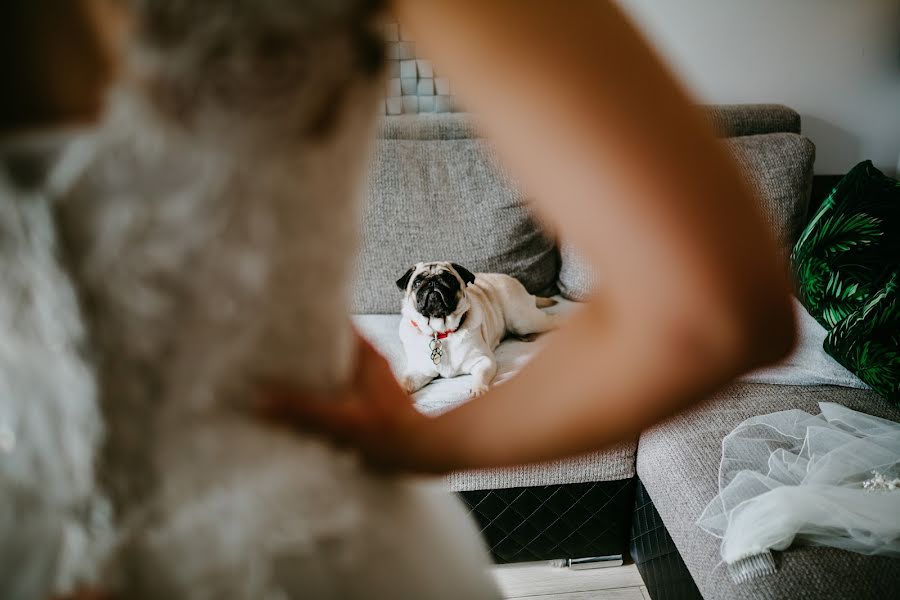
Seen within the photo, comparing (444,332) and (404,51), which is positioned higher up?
(404,51)

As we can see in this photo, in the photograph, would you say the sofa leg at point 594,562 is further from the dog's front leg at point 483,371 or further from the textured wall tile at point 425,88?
the textured wall tile at point 425,88

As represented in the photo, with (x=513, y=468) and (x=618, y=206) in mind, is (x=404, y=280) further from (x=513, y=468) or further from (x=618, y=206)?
(x=618, y=206)

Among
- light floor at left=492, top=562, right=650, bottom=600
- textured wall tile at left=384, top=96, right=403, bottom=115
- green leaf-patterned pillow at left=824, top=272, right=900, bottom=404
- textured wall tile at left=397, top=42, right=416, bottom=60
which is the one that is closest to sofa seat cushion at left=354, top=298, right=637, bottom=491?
light floor at left=492, top=562, right=650, bottom=600

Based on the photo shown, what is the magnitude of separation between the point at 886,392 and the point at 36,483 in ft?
5.93

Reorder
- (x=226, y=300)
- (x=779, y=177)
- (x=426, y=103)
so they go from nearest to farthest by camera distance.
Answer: (x=226, y=300)
(x=779, y=177)
(x=426, y=103)

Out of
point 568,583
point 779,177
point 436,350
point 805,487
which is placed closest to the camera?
point 805,487

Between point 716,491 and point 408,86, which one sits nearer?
point 716,491

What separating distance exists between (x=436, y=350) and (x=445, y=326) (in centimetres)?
8

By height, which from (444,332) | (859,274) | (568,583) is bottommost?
(568,583)

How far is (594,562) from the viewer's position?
6.09ft

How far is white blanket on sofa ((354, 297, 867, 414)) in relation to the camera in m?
1.69

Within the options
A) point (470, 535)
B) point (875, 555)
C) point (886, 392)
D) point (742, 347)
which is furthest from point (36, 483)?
point (886, 392)

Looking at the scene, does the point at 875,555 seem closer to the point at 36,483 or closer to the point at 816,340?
the point at 816,340

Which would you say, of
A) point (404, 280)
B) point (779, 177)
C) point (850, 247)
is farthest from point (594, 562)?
point (779, 177)
